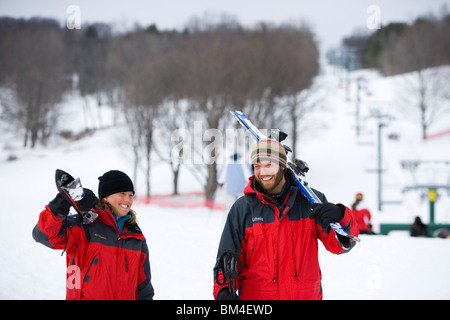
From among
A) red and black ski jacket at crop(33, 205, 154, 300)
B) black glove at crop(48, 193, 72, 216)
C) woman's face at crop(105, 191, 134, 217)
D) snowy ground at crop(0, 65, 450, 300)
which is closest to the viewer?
black glove at crop(48, 193, 72, 216)

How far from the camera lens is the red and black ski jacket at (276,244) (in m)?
2.45

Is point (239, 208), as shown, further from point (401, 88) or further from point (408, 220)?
point (401, 88)

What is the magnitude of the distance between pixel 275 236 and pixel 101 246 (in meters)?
1.12

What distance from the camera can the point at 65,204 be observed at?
234 centimetres

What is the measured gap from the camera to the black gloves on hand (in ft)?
7.62

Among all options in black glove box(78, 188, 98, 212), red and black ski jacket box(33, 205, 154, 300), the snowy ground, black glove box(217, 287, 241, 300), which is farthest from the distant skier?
black glove box(78, 188, 98, 212)

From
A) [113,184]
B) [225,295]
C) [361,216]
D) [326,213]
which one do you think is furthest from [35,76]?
[326,213]

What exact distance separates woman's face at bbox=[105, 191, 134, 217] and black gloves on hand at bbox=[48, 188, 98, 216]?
334mm

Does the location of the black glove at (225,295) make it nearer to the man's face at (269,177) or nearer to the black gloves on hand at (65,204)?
the man's face at (269,177)

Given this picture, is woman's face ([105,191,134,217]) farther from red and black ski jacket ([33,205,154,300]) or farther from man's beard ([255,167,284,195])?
man's beard ([255,167,284,195])

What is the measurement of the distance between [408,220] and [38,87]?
21151mm

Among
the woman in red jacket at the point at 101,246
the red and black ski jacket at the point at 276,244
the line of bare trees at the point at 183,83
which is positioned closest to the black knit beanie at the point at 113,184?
the woman in red jacket at the point at 101,246

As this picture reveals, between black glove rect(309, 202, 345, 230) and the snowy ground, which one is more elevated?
black glove rect(309, 202, 345, 230)

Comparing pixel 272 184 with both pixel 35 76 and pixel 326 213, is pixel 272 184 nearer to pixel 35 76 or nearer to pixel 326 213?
pixel 326 213
